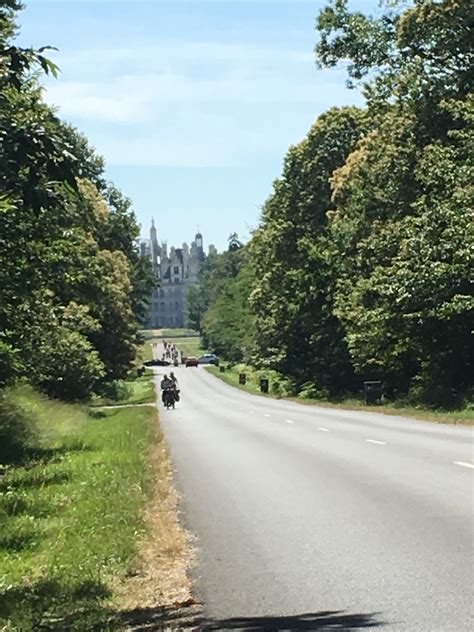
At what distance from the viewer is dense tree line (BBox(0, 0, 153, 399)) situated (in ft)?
24.1

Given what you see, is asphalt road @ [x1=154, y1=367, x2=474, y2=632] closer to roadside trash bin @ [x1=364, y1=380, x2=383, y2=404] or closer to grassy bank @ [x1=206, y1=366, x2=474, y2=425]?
grassy bank @ [x1=206, y1=366, x2=474, y2=425]

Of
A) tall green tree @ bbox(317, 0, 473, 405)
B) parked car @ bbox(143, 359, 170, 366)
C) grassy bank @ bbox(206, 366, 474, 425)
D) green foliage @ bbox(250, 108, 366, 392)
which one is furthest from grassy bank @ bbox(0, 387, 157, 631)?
parked car @ bbox(143, 359, 170, 366)

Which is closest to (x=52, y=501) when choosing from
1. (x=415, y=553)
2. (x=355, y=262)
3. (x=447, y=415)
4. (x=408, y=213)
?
(x=415, y=553)

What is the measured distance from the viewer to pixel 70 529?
1245cm

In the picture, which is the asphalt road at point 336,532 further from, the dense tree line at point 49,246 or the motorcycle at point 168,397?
the motorcycle at point 168,397

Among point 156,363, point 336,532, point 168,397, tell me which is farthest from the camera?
point 156,363

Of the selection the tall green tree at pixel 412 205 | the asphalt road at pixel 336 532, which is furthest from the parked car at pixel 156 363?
the asphalt road at pixel 336 532

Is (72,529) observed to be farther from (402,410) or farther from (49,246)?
(402,410)

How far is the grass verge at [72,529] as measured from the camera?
8.23m

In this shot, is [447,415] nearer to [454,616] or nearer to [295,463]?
[295,463]

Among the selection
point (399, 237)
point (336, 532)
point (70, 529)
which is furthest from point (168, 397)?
point (336, 532)

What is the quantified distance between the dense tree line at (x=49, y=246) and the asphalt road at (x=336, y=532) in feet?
11.4

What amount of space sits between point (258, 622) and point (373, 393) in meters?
36.8

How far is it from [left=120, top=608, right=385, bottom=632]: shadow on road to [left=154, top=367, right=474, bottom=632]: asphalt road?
14mm
